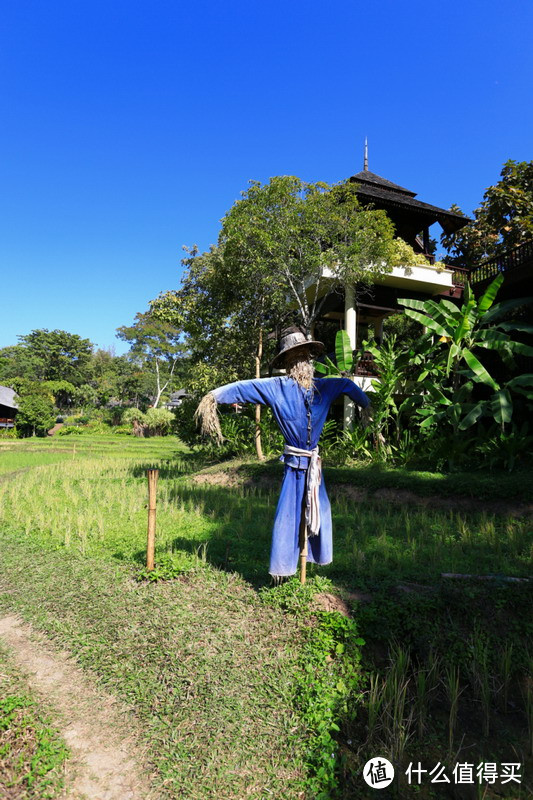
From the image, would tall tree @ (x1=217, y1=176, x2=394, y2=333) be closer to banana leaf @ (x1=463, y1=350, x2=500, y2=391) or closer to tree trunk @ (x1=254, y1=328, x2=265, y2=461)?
tree trunk @ (x1=254, y1=328, x2=265, y2=461)

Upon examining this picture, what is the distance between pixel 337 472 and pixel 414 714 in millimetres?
6121

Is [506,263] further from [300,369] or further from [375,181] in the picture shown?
[300,369]

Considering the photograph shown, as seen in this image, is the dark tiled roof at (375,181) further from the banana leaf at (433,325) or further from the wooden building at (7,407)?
the wooden building at (7,407)

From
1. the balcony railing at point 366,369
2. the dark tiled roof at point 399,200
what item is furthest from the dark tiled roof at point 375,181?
the balcony railing at point 366,369

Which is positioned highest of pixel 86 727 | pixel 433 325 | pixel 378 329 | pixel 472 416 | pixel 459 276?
pixel 459 276

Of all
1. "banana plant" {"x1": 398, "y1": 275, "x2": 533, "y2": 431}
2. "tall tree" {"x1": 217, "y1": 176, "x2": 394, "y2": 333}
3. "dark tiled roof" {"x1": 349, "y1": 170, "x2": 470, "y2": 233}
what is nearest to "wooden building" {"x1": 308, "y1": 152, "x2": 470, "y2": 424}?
"dark tiled roof" {"x1": 349, "y1": 170, "x2": 470, "y2": 233}

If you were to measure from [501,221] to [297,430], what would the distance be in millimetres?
14383

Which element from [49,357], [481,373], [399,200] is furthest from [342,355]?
[49,357]

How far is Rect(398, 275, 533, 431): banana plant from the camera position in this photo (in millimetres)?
8109

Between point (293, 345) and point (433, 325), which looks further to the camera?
point (433, 325)

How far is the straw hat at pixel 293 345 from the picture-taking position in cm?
354

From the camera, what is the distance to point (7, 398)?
99.2 feet

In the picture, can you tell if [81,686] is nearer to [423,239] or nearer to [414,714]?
[414,714]

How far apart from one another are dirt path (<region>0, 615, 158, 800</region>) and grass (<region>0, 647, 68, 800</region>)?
0.06 meters
